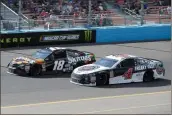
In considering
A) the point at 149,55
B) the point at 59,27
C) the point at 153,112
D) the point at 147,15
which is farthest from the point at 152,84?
the point at 147,15

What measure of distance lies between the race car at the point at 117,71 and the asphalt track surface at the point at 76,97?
0.30m

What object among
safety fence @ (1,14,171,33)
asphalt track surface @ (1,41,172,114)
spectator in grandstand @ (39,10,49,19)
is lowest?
asphalt track surface @ (1,41,172,114)

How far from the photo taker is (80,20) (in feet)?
103

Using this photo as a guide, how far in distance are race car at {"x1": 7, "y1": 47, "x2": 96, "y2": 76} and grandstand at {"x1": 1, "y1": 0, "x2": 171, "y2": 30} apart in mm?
8400

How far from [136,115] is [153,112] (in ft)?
2.63

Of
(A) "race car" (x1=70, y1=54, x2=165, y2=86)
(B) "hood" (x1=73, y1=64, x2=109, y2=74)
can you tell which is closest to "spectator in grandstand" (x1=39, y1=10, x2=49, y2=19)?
(A) "race car" (x1=70, y1=54, x2=165, y2=86)

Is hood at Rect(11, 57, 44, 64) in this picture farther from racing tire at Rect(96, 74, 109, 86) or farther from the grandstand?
the grandstand

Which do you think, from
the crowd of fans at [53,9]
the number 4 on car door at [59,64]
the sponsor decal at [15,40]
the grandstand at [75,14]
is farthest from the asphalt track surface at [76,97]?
the crowd of fans at [53,9]

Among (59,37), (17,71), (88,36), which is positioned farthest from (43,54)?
(88,36)

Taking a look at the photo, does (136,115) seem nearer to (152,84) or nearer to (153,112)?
(153,112)

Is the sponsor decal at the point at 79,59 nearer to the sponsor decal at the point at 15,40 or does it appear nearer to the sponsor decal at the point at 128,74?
the sponsor decal at the point at 128,74

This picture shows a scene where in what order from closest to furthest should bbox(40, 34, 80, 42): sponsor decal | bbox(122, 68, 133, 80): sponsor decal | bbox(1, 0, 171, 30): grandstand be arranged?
bbox(122, 68, 133, 80): sponsor decal < bbox(40, 34, 80, 42): sponsor decal < bbox(1, 0, 171, 30): grandstand

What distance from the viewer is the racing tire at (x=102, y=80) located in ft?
63.2

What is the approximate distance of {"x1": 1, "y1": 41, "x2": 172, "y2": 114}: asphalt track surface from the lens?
48.4ft
